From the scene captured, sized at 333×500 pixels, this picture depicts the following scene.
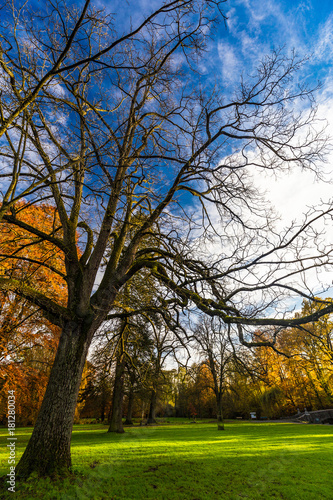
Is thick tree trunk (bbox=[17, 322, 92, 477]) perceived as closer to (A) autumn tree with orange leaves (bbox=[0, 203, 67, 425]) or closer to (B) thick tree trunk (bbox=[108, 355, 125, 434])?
A: (A) autumn tree with orange leaves (bbox=[0, 203, 67, 425])

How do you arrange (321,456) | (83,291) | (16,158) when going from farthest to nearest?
(321,456) < (83,291) < (16,158)

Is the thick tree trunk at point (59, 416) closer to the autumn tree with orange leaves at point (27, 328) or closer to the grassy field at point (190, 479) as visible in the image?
the grassy field at point (190, 479)

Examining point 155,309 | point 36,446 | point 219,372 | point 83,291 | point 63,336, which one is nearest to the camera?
point 36,446

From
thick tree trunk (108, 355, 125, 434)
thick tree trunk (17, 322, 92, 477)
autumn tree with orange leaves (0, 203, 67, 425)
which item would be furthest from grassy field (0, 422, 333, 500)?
thick tree trunk (108, 355, 125, 434)

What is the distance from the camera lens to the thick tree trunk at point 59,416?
13.0 feet

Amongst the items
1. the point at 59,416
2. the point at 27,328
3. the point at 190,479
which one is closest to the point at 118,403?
the point at 27,328

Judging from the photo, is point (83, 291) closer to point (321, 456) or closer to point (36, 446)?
point (36, 446)

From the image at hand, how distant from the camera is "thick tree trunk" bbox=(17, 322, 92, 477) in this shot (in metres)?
3.97

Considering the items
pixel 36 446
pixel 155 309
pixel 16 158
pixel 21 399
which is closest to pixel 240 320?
pixel 155 309

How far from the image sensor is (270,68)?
4336 millimetres

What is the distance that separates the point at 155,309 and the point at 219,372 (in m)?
13.9

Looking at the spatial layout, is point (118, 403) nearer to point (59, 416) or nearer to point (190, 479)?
point (190, 479)

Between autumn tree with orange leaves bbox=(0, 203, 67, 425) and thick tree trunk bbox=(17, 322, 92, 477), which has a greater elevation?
autumn tree with orange leaves bbox=(0, 203, 67, 425)

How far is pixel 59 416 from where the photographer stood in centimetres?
423
